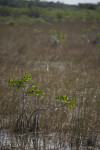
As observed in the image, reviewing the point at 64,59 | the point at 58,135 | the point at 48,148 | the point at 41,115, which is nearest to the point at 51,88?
the point at 41,115

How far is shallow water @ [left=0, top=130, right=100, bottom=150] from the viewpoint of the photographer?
10.3 ft

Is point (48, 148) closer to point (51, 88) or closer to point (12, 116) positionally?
point (12, 116)

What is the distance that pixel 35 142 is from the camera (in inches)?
128

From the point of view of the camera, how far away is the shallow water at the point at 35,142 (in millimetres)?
3139

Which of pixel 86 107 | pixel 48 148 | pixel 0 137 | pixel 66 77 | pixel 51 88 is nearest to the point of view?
pixel 48 148

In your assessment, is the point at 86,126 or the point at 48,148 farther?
the point at 86,126

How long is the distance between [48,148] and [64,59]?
6612 mm

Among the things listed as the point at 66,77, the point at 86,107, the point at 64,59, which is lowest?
the point at 64,59

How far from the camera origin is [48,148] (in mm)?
3133

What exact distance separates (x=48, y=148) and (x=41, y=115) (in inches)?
31.3

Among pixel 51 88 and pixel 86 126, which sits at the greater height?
pixel 86 126

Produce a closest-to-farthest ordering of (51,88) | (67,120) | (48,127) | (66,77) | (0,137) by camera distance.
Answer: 1. (0,137)
2. (48,127)
3. (67,120)
4. (51,88)
5. (66,77)

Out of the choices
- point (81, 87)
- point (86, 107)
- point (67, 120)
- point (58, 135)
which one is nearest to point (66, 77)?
point (81, 87)

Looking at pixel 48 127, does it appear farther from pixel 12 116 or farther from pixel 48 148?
pixel 12 116
